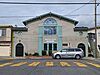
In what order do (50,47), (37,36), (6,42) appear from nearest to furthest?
(6,42)
(50,47)
(37,36)

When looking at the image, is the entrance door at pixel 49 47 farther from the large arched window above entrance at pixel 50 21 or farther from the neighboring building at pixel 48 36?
the large arched window above entrance at pixel 50 21

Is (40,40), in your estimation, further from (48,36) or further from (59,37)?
(59,37)

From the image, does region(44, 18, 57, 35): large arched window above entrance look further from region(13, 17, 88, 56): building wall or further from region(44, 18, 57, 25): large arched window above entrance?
region(13, 17, 88, 56): building wall

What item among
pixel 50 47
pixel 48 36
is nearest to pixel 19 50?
pixel 50 47

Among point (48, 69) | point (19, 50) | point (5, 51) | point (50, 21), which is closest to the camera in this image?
point (48, 69)

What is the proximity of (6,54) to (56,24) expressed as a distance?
12120 mm

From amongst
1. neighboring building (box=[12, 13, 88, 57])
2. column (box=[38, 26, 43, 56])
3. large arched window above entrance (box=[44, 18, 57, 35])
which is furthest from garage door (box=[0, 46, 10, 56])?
large arched window above entrance (box=[44, 18, 57, 35])

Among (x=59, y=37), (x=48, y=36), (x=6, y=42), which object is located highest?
(x=48, y=36)

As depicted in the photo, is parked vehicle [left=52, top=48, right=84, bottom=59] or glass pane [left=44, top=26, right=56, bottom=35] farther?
glass pane [left=44, top=26, right=56, bottom=35]

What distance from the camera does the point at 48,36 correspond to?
66.4 meters

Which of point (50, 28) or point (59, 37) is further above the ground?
point (50, 28)

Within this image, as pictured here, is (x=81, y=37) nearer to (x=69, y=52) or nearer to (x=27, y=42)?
(x=27, y=42)

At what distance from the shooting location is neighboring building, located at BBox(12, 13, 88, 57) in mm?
65688

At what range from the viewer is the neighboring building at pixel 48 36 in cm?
6569
